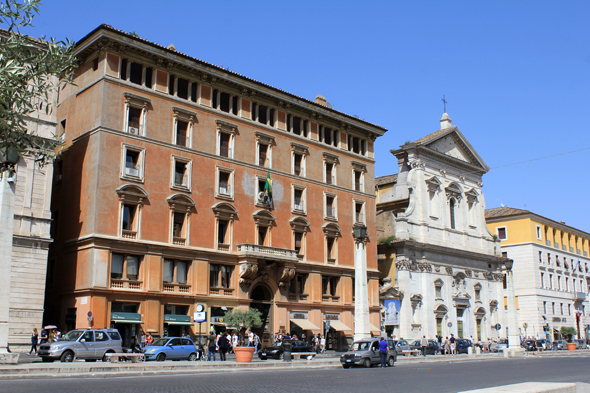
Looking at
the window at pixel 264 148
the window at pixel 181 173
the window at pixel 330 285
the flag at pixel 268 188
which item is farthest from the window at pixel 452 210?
the window at pixel 181 173

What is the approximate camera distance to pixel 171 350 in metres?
30.8

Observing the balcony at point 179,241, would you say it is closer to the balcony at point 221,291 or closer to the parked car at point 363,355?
the balcony at point 221,291

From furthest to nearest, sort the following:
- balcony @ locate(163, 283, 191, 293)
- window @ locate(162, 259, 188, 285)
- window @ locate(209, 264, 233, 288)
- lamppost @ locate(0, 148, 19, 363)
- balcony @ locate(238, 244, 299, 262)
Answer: balcony @ locate(238, 244, 299, 262), window @ locate(209, 264, 233, 288), window @ locate(162, 259, 188, 285), balcony @ locate(163, 283, 191, 293), lamppost @ locate(0, 148, 19, 363)

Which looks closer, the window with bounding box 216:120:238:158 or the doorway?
the window with bounding box 216:120:238:158

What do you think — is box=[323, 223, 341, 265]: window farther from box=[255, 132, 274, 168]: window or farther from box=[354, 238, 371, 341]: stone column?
box=[354, 238, 371, 341]: stone column

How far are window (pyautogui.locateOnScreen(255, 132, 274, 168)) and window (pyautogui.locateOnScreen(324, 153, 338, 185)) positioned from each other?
5.84 meters

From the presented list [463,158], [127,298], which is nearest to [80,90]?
[127,298]

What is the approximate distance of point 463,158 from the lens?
6694cm

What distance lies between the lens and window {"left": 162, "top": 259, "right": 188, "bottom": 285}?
37.9 m

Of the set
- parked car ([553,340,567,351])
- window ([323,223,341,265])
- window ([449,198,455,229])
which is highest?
window ([449,198,455,229])

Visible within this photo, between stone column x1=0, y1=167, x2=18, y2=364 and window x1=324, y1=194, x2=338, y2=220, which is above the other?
window x1=324, y1=194, x2=338, y2=220

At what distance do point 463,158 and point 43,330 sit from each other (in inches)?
1898

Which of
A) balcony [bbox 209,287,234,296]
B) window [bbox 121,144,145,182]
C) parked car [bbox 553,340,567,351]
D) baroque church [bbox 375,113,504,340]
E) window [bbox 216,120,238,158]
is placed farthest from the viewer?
parked car [bbox 553,340,567,351]

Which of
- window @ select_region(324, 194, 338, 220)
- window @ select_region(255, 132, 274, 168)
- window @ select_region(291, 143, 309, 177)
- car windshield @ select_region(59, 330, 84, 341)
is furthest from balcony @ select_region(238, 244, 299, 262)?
car windshield @ select_region(59, 330, 84, 341)
